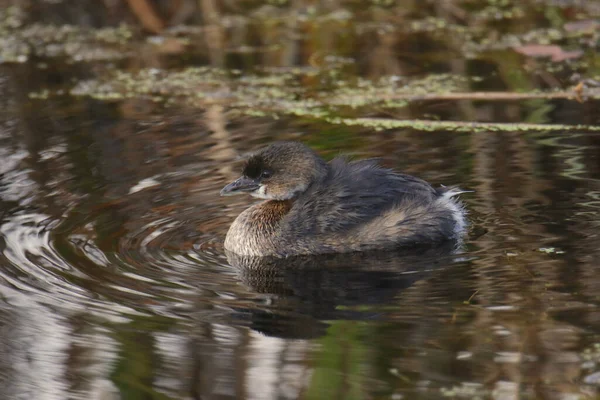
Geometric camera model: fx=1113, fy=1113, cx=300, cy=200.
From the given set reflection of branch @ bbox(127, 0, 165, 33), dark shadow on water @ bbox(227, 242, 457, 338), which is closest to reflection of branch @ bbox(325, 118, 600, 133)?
dark shadow on water @ bbox(227, 242, 457, 338)

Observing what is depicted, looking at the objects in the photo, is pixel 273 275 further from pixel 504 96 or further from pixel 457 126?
pixel 504 96

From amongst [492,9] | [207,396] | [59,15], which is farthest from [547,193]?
[59,15]

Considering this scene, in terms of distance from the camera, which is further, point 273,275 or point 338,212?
point 338,212

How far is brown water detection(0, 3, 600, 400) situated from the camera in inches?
179

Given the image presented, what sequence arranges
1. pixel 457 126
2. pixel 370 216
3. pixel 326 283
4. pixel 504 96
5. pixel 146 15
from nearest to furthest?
pixel 326 283 < pixel 370 216 < pixel 457 126 < pixel 504 96 < pixel 146 15

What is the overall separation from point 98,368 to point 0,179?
326 centimetres

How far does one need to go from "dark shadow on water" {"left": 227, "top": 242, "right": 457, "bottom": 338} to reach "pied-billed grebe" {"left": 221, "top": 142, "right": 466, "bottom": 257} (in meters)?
0.09

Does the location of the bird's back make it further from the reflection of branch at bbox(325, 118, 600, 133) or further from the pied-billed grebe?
the reflection of branch at bbox(325, 118, 600, 133)

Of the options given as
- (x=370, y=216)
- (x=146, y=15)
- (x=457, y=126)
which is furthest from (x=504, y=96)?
(x=146, y=15)

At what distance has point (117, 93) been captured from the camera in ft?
32.4

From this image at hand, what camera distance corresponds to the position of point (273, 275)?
6137mm

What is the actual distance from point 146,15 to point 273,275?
23.0 feet

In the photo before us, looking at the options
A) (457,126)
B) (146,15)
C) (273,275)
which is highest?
(146,15)

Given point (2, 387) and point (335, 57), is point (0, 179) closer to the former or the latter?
point (2, 387)
